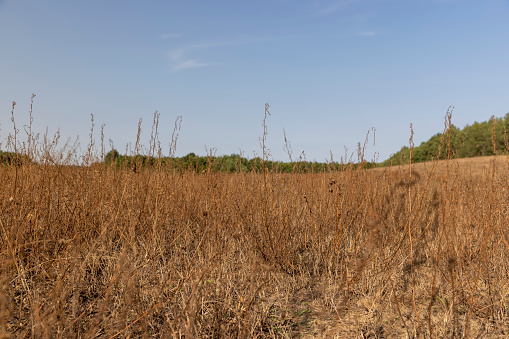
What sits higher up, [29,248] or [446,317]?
[29,248]

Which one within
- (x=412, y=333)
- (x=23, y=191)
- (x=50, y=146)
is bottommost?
(x=412, y=333)

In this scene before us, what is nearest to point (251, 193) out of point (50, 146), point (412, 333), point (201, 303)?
point (201, 303)

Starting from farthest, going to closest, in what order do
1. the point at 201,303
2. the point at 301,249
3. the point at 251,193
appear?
1. the point at 301,249
2. the point at 251,193
3. the point at 201,303

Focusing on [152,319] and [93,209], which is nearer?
[152,319]

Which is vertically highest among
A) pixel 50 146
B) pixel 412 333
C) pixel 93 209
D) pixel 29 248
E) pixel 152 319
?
pixel 50 146

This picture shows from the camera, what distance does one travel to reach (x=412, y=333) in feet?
6.63

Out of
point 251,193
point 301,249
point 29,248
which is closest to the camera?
point 29,248

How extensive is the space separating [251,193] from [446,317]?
1.97m

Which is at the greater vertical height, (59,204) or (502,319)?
(59,204)

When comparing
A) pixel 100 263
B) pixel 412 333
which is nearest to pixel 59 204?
pixel 100 263

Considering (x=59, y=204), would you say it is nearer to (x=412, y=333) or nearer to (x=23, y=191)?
(x=23, y=191)

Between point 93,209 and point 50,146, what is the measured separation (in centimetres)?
84

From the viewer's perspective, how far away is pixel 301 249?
3.54 meters

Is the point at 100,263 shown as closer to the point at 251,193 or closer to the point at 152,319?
the point at 152,319
